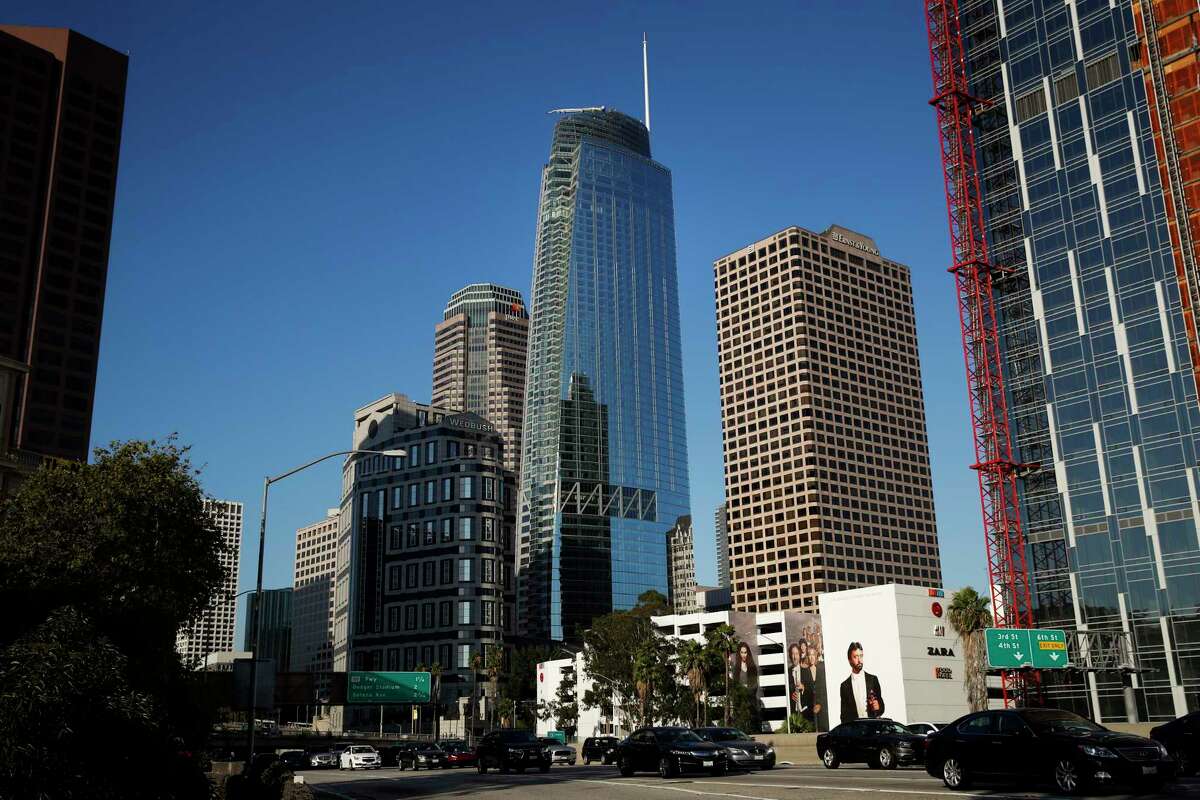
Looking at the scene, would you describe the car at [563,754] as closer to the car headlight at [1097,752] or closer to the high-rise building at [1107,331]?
the car headlight at [1097,752]

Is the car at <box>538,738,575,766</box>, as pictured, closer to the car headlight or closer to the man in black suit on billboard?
the man in black suit on billboard

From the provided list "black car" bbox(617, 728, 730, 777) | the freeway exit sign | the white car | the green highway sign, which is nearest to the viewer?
"black car" bbox(617, 728, 730, 777)

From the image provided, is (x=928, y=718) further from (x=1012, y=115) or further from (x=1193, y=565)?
(x=1012, y=115)

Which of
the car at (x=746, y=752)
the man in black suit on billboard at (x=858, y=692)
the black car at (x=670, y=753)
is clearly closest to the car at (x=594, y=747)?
the car at (x=746, y=752)

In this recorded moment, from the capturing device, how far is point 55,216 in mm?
154000

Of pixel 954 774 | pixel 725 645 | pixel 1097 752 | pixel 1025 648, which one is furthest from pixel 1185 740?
pixel 725 645

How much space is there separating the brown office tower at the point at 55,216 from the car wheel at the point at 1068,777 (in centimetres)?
14375

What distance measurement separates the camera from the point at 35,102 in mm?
156125

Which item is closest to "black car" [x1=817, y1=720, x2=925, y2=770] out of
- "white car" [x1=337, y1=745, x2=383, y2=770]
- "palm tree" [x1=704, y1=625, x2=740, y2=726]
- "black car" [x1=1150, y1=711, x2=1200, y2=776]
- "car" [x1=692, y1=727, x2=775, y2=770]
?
"car" [x1=692, y1=727, x2=775, y2=770]

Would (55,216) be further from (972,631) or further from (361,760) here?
(972,631)

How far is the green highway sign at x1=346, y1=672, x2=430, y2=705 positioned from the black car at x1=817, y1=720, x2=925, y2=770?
7218 centimetres

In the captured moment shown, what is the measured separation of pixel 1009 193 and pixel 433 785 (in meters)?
99.7

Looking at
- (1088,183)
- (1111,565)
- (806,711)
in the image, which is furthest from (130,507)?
(806,711)

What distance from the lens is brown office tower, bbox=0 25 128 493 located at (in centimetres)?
14512
